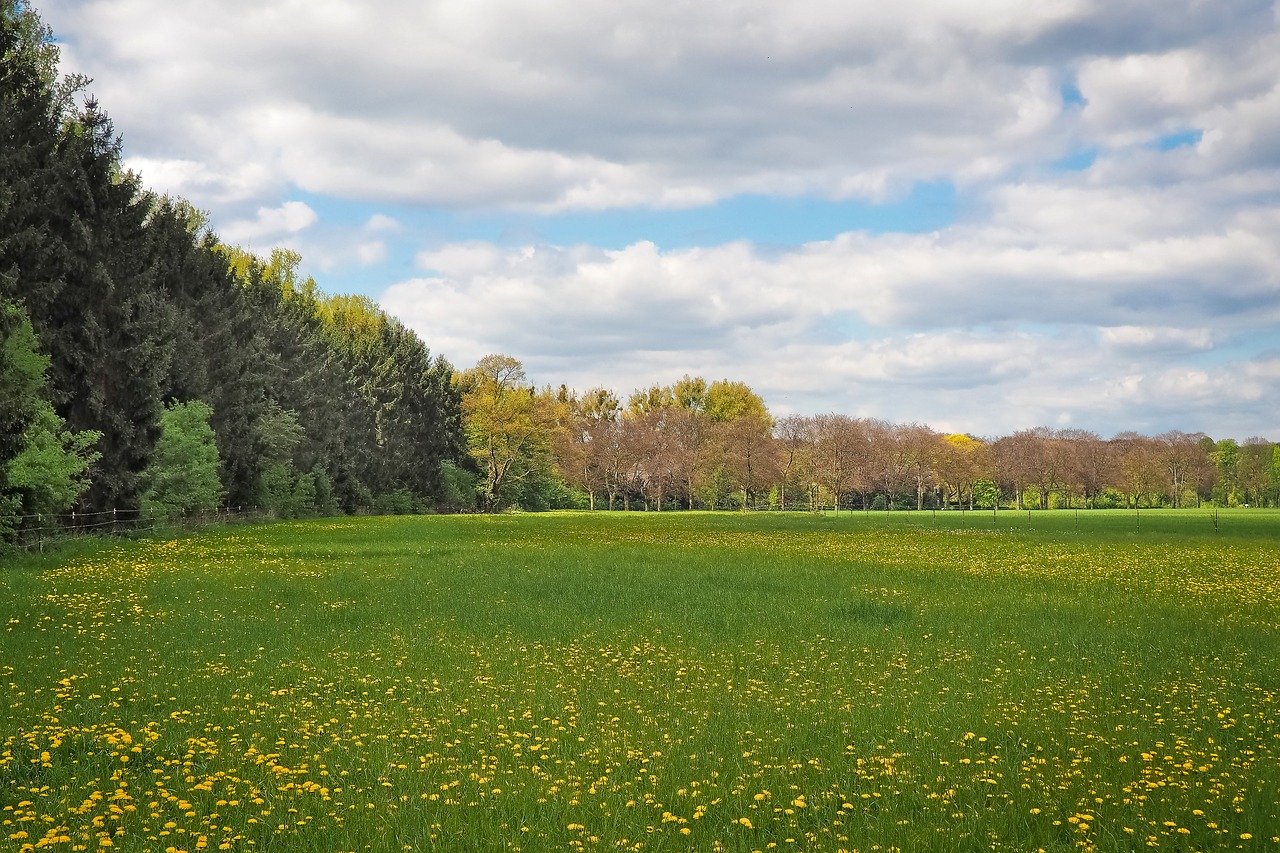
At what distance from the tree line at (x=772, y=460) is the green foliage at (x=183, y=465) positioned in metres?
55.0

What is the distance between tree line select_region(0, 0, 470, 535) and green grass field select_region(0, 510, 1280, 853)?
31.7 ft

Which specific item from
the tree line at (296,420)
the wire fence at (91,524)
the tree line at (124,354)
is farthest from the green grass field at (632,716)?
the tree line at (296,420)

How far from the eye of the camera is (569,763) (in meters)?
10.0

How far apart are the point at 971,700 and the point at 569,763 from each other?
21.1 feet

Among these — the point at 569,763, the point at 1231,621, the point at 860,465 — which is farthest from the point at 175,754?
the point at 860,465

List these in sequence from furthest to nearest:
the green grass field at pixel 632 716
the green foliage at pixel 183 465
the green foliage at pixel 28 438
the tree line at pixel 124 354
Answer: the green foliage at pixel 183 465 < the tree line at pixel 124 354 < the green foliage at pixel 28 438 < the green grass field at pixel 632 716

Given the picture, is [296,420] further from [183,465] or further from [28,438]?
[28,438]

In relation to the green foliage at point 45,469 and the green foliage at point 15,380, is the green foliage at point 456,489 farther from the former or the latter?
the green foliage at point 15,380

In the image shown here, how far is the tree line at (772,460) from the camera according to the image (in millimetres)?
111625

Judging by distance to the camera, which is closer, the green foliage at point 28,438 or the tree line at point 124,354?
the green foliage at point 28,438

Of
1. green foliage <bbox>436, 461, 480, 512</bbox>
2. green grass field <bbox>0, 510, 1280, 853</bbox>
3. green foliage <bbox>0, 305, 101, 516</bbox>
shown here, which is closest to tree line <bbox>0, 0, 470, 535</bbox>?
green foliage <bbox>0, 305, 101, 516</bbox>

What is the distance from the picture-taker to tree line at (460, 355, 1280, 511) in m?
112

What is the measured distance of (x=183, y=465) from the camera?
51656 mm

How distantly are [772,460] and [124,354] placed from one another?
8873 cm
